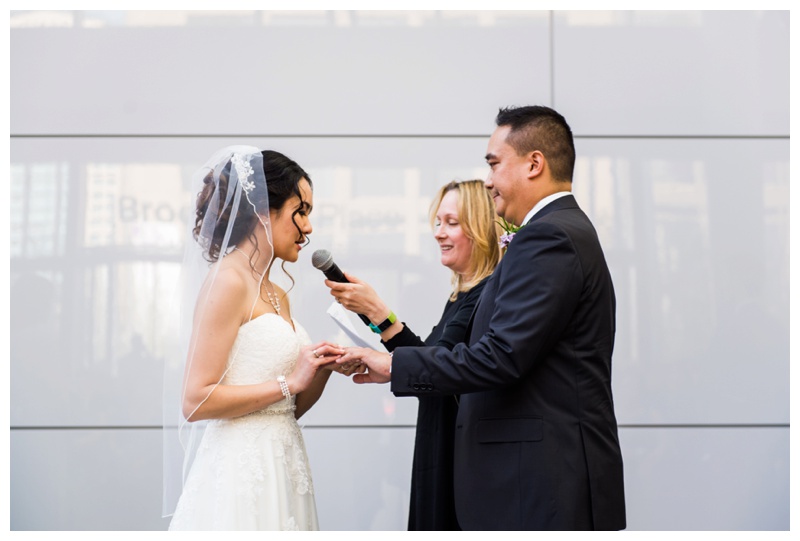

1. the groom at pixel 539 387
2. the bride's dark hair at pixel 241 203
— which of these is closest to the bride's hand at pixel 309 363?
the groom at pixel 539 387

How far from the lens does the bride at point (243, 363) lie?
2.45 metres

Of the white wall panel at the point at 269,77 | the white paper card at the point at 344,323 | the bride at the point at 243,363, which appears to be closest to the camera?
the bride at the point at 243,363

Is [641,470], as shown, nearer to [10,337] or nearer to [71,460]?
[71,460]

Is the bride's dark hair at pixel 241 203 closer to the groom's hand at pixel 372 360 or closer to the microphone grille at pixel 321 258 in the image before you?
the microphone grille at pixel 321 258

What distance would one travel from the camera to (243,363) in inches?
99.1

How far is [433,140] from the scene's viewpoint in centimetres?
417

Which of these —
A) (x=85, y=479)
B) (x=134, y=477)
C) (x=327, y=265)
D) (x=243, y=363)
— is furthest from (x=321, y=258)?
(x=85, y=479)

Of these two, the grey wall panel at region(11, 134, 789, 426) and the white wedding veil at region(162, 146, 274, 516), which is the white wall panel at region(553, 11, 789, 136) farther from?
the white wedding veil at region(162, 146, 274, 516)

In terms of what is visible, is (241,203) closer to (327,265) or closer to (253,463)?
(327,265)

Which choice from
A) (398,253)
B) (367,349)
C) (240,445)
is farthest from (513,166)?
(398,253)

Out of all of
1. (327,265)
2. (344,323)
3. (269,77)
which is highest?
(269,77)

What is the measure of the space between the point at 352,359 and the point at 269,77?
216 cm

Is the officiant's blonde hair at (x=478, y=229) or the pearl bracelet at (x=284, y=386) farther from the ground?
the officiant's blonde hair at (x=478, y=229)

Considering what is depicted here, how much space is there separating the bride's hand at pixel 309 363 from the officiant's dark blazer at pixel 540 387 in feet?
0.73
